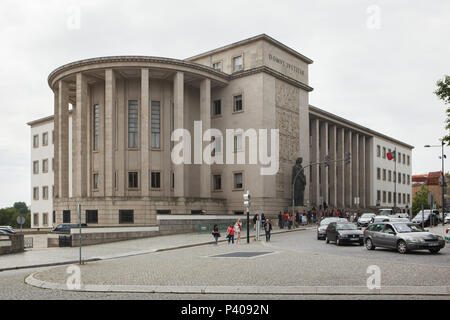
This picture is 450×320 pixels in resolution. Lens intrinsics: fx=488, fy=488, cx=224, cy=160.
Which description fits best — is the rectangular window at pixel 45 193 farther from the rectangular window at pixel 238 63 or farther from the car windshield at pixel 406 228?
the car windshield at pixel 406 228

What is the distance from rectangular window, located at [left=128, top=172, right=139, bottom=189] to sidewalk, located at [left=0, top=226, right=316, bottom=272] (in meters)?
13.3

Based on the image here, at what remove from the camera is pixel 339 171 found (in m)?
72.4

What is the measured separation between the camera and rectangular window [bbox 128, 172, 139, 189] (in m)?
48.0

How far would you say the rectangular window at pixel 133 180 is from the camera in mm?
48000

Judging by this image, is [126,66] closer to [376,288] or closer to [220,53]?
[220,53]

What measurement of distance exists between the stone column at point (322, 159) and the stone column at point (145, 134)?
94.4ft

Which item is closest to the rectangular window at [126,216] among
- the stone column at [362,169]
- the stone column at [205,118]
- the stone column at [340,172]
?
the stone column at [205,118]

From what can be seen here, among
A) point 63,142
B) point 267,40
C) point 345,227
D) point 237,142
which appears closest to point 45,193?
point 63,142

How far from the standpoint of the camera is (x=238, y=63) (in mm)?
52156

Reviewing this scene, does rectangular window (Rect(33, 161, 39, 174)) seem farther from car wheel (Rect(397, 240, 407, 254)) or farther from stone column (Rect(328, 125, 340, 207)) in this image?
car wheel (Rect(397, 240, 407, 254))

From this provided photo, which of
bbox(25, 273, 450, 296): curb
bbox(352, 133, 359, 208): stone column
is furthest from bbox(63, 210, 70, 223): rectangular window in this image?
bbox(352, 133, 359, 208): stone column
